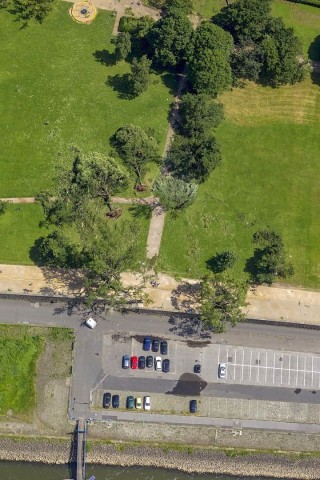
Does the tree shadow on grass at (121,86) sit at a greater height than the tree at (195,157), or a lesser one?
greater

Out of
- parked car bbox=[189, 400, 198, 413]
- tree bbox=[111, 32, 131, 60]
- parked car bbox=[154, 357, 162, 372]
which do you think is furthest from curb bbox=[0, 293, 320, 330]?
tree bbox=[111, 32, 131, 60]

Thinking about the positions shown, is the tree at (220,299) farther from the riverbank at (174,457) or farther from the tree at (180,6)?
the tree at (180,6)

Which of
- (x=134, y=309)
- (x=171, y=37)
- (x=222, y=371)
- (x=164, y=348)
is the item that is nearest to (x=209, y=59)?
(x=171, y=37)

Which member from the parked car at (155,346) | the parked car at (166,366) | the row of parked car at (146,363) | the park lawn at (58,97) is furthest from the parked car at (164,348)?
the park lawn at (58,97)

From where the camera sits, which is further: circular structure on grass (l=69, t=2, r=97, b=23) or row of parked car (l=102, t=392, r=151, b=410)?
circular structure on grass (l=69, t=2, r=97, b=23)

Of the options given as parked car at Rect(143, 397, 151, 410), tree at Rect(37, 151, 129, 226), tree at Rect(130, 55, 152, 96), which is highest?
tree at Rect(130, 55, 152, 96)

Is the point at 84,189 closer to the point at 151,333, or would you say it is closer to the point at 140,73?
the point at 140,73

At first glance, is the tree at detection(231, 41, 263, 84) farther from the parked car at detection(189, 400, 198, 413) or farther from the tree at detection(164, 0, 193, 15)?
the parked car at detection(189, 400, 198, 413)
